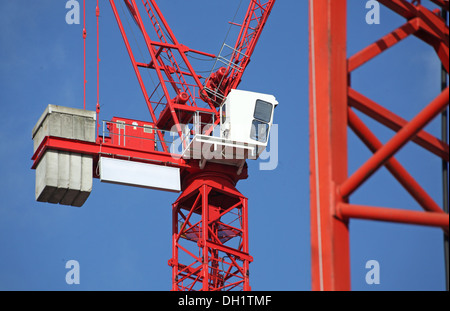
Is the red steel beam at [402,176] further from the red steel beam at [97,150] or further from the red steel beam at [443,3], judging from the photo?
the red steel beam at [97,150]

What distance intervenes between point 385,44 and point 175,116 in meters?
39.6

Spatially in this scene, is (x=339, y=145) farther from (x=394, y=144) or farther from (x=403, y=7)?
(x=403, y=7)

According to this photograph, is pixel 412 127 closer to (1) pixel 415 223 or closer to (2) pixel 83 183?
(1) pixel 415 223

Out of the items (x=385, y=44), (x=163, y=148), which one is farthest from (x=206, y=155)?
(x=385, y=44)

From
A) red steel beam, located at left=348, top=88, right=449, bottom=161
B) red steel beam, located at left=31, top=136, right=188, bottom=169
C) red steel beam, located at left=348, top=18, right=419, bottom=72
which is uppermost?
red steel beam, located at left=31, top=136, right=188, bottom=169

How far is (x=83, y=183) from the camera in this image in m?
54.7

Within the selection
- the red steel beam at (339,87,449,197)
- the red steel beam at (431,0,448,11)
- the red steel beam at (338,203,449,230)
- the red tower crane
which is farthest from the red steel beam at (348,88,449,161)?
the red tower crane

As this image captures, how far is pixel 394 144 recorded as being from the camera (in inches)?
659

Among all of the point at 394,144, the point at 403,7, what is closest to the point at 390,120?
the point at 394,144

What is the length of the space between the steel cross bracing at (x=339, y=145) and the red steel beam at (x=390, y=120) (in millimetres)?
15

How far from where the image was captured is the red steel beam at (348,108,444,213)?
58.3 ft

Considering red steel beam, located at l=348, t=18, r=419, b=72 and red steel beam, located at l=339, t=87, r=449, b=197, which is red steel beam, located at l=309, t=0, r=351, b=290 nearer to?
red steel beam, located at l=339, t=87, r=449, b=197

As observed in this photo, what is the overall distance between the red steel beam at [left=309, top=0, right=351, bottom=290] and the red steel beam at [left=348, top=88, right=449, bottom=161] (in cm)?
71

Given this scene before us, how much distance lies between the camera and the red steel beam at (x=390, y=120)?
58.2 feet
